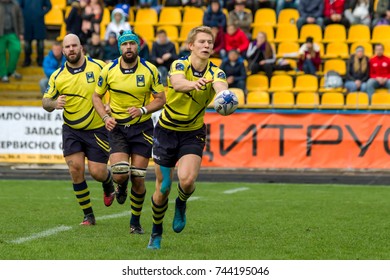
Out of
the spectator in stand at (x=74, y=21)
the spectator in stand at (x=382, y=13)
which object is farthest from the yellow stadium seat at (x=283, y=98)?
the spectator in stand at (x=74, y=21)

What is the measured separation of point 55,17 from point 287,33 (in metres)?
7.16

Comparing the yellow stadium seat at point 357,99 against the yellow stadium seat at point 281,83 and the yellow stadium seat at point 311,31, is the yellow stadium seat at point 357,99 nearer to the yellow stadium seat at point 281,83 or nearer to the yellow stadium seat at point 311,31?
the yellow stadium seat at point 281,83

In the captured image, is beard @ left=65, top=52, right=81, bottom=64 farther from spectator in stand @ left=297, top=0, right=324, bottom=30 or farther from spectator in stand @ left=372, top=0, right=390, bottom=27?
spectator in stand @ left=372, top=0, right=390, bottom=27

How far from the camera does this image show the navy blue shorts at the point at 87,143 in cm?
1402

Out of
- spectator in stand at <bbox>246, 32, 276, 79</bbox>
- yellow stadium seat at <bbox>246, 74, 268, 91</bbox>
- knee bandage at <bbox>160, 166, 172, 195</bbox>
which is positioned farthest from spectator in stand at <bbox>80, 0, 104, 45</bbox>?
knee bandage at <bbox>160, 166, 172, 195</bbox>

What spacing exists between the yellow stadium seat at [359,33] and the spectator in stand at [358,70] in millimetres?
2237

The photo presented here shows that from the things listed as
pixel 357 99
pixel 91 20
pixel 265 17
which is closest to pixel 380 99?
pixel 357 99

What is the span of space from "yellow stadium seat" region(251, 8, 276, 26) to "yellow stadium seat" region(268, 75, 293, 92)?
108 inches

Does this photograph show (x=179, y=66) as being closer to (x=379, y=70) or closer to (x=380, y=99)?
(x=380, y=99)

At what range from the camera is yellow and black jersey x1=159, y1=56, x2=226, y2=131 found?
11055 millimetres

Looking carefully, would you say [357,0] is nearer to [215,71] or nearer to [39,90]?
[39,90]
